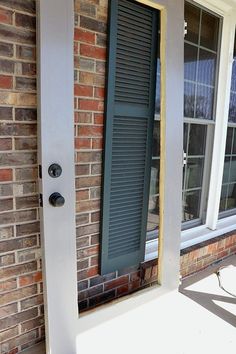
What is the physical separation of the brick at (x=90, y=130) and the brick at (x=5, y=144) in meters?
0.40

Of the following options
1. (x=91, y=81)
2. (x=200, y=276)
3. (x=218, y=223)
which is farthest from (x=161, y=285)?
(x=91, y=81)

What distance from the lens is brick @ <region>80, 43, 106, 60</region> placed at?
5.32ft

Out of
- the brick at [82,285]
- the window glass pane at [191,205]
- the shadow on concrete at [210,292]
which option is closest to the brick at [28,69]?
the brick at [82,285]

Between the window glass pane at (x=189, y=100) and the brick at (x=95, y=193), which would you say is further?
the window glass pane at (x=189, y=100)

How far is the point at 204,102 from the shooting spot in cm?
264

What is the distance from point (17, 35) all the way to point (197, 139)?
179 cm

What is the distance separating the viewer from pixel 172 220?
6.83 ft

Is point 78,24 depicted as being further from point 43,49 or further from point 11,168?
point 11,168

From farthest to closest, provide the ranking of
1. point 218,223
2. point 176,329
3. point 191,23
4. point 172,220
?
point 218,223
point 191,23
point 172,220
point 176,329

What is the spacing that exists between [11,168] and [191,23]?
1.88 m

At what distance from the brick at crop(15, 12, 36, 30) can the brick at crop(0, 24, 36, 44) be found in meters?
0.02

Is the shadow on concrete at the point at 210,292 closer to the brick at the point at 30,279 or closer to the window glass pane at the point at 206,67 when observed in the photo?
the brick at the point at 30,279

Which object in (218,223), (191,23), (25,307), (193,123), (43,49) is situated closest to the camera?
(43,49)

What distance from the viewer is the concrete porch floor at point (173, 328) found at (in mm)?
1729
